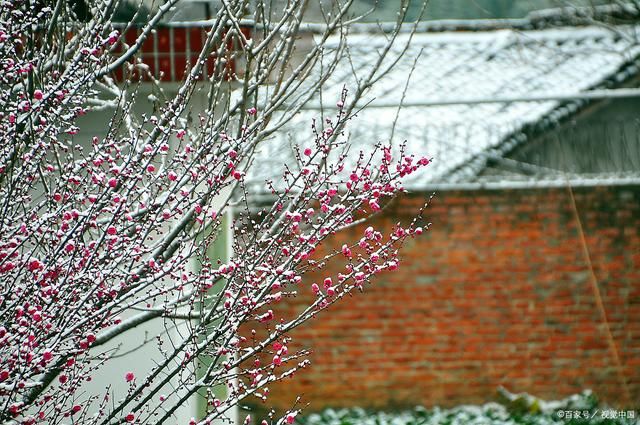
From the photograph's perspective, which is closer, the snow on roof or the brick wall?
the brick wall

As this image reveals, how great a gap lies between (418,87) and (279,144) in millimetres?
1536

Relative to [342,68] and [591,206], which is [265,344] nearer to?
[591,206]

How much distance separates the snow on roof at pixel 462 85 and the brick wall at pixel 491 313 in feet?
1.74

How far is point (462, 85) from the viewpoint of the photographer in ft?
28.1

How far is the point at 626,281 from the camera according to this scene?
7.44m

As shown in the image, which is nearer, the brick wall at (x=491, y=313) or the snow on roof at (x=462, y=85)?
the brick wall at (x=491, y=313)

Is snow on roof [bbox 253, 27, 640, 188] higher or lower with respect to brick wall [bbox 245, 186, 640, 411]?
higher

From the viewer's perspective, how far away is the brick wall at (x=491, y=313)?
291 inches

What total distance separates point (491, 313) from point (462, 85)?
2.33 m

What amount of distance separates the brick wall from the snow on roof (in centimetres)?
53

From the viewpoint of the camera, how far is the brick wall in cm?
740

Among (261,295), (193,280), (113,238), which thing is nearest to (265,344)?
(261,295)

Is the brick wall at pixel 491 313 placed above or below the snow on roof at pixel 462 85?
below

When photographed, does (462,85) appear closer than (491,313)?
No
